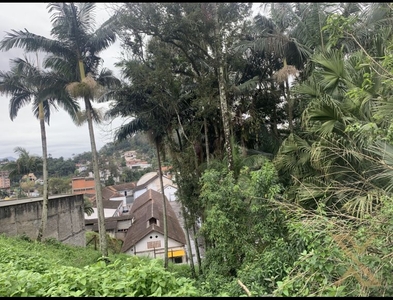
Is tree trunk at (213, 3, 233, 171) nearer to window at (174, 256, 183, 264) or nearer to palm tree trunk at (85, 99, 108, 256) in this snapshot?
palm tree trunk at (85, 99, 108, 256)

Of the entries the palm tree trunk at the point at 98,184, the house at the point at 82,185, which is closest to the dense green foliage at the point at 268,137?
the palm tree trunk at the point at 98,184

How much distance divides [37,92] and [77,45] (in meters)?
2.45

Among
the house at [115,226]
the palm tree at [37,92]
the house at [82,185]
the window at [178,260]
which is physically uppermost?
the palm tree at [37,92]

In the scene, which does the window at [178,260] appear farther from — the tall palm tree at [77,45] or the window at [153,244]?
the tall palm tree at [77,45]

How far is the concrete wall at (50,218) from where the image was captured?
9.82 metres

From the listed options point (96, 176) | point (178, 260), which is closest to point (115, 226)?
point (178, 260)

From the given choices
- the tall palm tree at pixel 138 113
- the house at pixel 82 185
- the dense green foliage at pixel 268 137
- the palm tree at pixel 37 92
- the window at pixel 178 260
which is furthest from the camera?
the house at pixel 82 185

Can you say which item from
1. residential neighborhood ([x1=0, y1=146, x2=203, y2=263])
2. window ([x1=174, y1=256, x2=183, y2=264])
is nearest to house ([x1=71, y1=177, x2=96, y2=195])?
residential neighborhood ([x1=0, y1=146, x2=203, y2=263])

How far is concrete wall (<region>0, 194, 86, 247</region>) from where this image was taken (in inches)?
387

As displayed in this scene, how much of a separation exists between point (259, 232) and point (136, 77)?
Result: 5.25 meters

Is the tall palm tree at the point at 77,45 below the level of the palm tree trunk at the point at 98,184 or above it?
above

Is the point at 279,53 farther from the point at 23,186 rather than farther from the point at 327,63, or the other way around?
the point at 23,186

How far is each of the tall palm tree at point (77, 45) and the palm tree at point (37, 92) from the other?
22.8 inches

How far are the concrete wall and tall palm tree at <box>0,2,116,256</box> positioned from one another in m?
3.60
